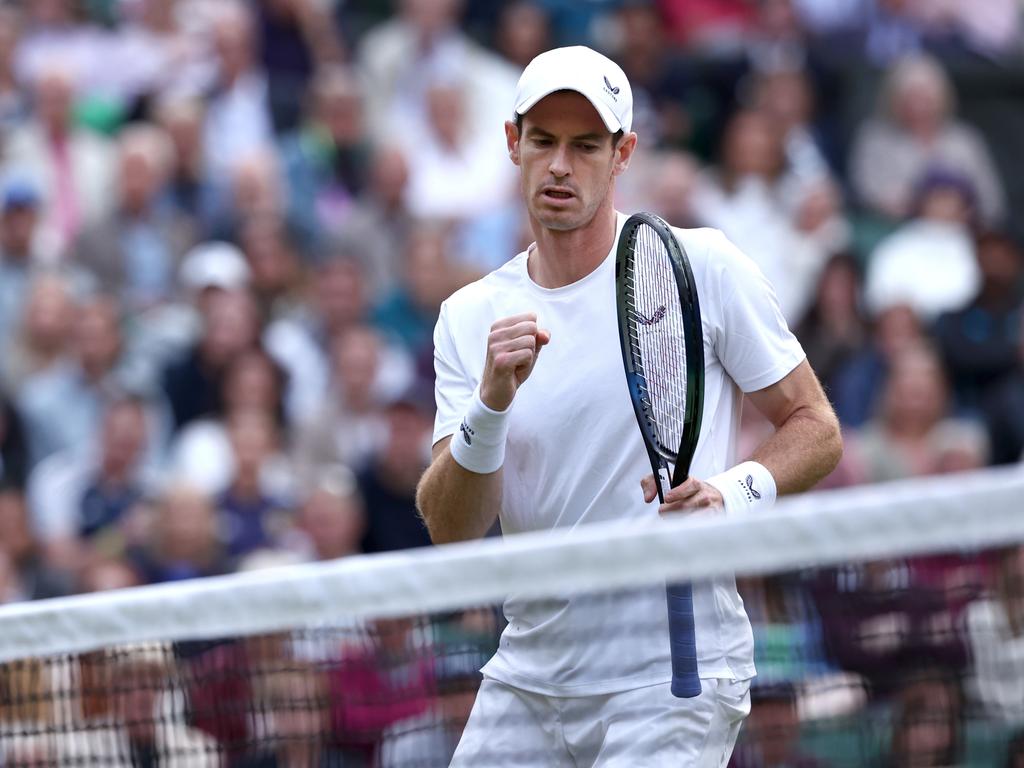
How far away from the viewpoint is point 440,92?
11586mm

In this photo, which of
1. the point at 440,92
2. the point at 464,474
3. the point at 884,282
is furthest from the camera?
the point at 440,92

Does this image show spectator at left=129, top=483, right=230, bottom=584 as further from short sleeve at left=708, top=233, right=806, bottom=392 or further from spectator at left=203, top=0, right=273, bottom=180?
short sleeve at left=708, top=233, right=806, bottom=392

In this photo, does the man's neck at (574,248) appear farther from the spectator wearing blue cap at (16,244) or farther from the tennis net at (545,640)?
the spectator wearing blue cap at (16,244)

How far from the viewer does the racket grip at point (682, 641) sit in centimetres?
416

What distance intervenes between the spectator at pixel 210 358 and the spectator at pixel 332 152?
4.93 feet

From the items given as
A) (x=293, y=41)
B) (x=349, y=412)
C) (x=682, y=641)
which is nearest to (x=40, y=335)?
(x=349, y=412)

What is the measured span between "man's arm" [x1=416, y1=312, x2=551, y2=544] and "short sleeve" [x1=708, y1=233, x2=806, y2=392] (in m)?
0.46

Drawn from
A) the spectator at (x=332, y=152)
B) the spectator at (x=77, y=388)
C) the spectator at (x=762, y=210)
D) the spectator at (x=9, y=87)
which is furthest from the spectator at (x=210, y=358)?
the spectator at (x=762, y=210)

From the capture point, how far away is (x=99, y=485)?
9469 millimetres

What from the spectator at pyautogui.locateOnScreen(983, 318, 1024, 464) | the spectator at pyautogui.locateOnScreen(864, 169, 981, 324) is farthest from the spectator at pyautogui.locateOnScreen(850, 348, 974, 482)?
the spectator at pyautogui.locateOnScreen(864, 169, 981, 324)

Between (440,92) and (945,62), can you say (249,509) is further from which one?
(945,62)

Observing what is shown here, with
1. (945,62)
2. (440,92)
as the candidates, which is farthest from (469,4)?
(945,62)

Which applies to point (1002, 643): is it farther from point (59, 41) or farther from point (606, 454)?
point (59, 41)

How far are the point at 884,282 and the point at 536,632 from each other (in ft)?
22.1
